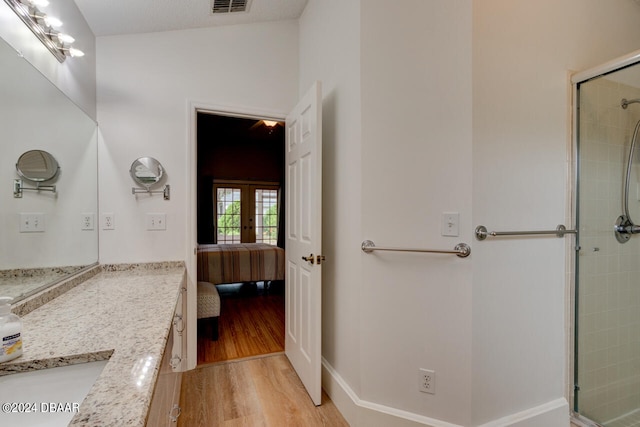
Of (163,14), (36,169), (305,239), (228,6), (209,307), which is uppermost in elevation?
(228,6)

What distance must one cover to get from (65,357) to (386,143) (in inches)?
59.6

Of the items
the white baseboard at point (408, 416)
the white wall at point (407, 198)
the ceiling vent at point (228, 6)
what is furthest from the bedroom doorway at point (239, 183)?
the white wall at point (407, 198)

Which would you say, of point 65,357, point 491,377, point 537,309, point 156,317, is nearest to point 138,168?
point 156,317

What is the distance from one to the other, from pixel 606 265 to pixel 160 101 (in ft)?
10.3

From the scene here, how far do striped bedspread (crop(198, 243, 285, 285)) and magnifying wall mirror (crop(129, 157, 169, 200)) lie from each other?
2003 millimetres

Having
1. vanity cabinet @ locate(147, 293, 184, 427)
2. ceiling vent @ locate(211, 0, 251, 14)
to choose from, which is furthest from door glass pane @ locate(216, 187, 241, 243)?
vanity cabinet @ locate(147, 293, 184, 427)

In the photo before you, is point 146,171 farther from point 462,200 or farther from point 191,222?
point 462,200

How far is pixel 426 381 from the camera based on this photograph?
4.99ft

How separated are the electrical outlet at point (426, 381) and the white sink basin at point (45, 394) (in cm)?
139

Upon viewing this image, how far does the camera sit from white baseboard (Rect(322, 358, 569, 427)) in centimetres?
151

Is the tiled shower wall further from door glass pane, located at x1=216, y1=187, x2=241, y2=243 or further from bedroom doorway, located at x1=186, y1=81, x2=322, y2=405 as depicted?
door glass pane, located at x1=216, y1=187, x2=241, y2=243

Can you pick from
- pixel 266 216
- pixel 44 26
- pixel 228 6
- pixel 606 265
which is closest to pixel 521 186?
pixel 606 265

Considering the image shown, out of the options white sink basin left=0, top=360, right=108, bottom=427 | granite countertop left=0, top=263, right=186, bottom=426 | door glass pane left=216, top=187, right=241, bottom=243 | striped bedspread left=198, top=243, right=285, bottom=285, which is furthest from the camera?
door glass pane left=216, top=187, right=241, bottom=243

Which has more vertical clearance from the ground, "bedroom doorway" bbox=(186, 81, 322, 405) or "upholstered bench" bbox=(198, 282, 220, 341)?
"bedroom doorway" bbox=(186, 81, 322, 405)
